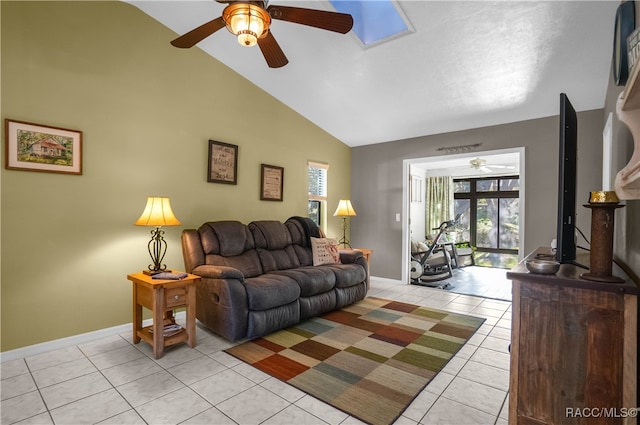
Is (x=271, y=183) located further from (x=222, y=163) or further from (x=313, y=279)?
(x=313, y=279)

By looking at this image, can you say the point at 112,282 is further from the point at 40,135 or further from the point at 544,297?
the point at 544,297

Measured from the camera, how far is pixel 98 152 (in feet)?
9.74

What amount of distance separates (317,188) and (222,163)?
1899 millimetres

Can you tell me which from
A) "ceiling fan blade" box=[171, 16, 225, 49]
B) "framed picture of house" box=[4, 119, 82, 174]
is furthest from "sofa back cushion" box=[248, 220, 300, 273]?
"ceiling fan blade" box=[171, 16, 225, 49]

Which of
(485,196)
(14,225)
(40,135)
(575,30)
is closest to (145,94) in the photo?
(40,135)

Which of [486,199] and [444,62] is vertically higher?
[444,62]

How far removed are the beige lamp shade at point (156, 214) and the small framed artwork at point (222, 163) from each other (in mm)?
1009

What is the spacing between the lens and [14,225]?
255 centimetres

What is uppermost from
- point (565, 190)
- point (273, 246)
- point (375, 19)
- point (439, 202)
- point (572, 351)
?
point (375, 19)

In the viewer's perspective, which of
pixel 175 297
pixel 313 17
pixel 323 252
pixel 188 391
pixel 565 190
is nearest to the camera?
pixel 565 190

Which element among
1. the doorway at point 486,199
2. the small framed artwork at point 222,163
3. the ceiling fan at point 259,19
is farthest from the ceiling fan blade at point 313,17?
the doorway at point 486,199

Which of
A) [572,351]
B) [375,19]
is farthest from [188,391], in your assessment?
[375,19]

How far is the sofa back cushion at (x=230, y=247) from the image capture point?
11.0ft

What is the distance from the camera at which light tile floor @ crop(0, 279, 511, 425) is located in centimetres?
185
